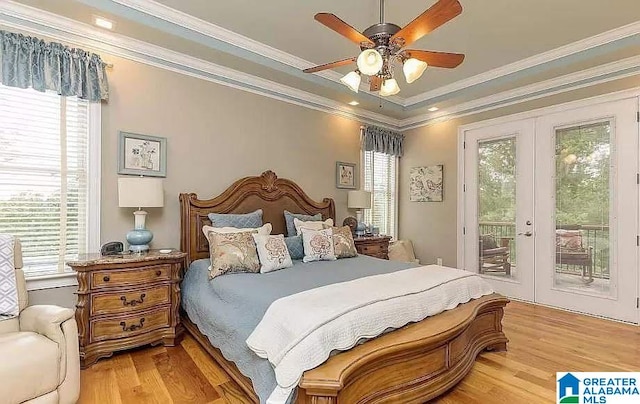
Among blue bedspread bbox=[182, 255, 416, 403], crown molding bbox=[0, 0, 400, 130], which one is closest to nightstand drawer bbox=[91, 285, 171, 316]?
blue bedspread bbox=[182, 255, 416, 403]

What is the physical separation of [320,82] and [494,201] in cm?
285

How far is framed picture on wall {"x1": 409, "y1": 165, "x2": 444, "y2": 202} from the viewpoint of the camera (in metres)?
5.26

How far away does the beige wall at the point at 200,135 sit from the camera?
124 inches

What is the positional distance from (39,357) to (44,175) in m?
1.69

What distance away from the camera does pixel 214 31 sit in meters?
3.19

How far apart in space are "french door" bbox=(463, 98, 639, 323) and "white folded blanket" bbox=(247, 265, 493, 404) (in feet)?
7.80

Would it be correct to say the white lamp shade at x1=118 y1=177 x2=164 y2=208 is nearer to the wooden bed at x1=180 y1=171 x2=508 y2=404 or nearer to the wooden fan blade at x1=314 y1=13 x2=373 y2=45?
the wooden bed at x1=180 y1=171 x2=508 y2=404

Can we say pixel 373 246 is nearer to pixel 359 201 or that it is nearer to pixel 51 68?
pixel 359 201

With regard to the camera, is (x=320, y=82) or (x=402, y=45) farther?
(x=320, y=82)

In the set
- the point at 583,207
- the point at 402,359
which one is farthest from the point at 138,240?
the point at 583,207

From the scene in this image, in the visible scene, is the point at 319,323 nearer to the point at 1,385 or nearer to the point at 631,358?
the point at 1,385

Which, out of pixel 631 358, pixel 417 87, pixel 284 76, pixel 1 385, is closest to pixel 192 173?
pixel 284 76

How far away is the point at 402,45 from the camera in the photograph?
2.22m

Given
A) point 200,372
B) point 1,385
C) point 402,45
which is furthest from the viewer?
point 200,372
